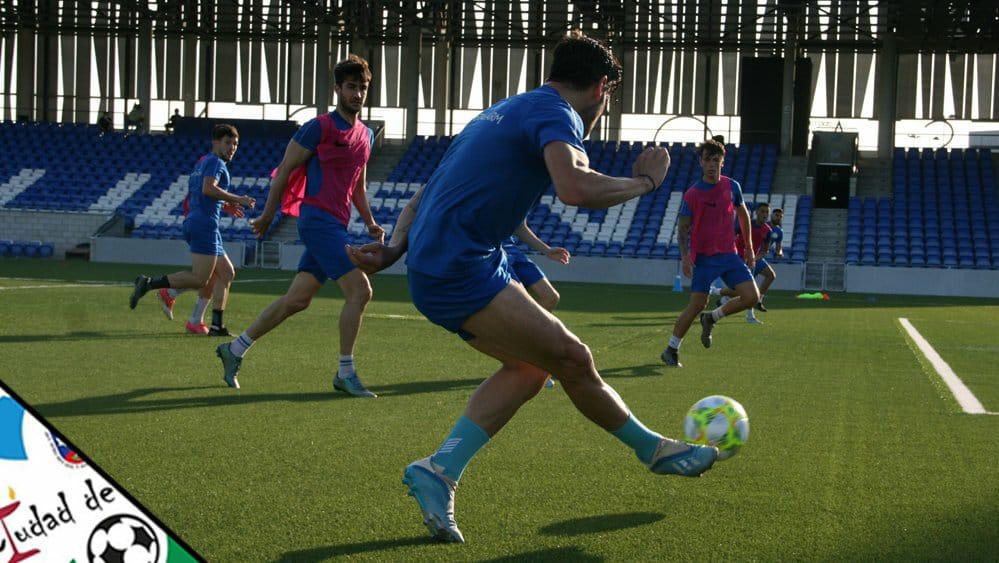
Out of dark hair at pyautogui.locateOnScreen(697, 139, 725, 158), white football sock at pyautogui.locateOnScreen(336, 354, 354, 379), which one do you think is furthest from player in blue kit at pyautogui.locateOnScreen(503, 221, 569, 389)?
dark hair at pyautogui.locateOnScreen(697, 139, 725, 158)

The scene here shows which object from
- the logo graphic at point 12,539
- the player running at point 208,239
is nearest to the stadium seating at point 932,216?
the player running at point 208,239

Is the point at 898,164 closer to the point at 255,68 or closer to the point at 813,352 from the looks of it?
the point at 255,68

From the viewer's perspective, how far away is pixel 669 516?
4773 mm

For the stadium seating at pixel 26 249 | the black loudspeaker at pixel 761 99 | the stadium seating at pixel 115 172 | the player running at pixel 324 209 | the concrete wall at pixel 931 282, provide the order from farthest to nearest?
the black loudspeaker at pixel 761 99 < the stadium seating at pixel 115 172 < the stadium seating at pixel 26 249 < the concrete wall at pixel 931 282 < the player running at pixel 324 209

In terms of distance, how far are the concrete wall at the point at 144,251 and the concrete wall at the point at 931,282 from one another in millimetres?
16643

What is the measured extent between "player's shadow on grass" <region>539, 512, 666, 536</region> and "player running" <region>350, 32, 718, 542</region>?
0.39 m

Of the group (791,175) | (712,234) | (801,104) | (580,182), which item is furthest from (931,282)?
(580,182)

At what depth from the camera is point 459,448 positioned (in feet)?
15.4

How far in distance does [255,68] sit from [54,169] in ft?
30.2

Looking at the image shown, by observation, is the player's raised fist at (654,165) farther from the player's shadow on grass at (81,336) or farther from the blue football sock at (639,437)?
the player's shadow on grass at (81,336)

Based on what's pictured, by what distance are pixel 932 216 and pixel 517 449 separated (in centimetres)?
3119

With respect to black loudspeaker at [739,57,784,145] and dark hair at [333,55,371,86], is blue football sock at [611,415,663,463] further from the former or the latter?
black loudspeaker at [739,57,784,145]

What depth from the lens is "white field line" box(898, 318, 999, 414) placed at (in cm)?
860

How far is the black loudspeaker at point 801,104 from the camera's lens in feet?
132
